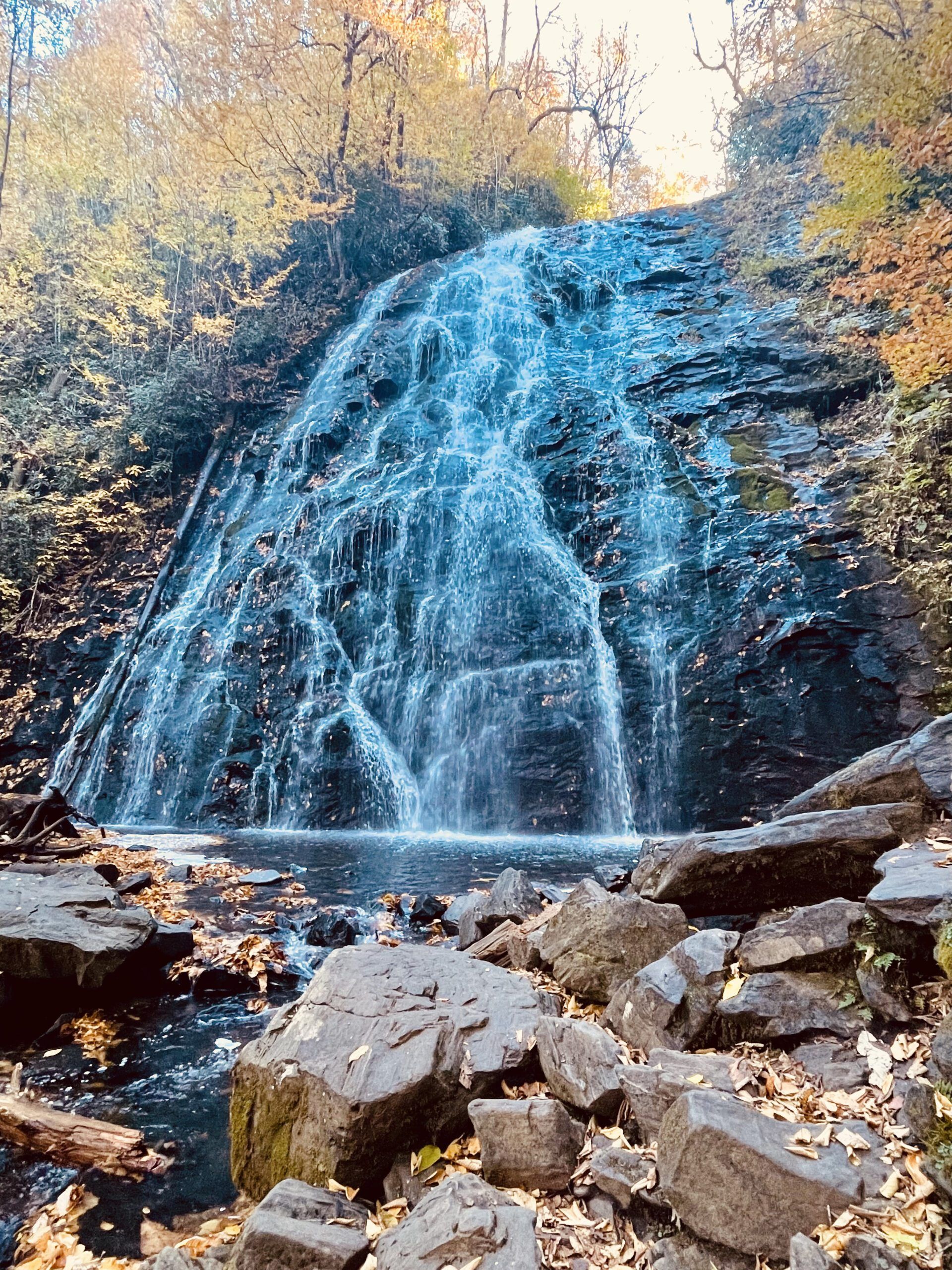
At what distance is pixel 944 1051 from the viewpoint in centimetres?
204

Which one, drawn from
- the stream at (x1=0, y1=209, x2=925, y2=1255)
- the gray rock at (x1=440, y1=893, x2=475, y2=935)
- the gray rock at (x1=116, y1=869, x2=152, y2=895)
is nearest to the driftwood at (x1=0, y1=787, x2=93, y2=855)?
the stream at (x1=0, y1=209, x2=925, y2=1255)

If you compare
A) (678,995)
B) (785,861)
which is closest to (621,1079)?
(678,995)

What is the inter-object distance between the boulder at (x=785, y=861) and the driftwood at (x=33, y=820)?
22.6 ft

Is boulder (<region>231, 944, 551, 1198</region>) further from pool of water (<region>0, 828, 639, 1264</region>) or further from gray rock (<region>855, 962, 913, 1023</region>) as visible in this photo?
gray rock (<region>855, 962, 913, 1023</region>)

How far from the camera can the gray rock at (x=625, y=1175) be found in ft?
7.47

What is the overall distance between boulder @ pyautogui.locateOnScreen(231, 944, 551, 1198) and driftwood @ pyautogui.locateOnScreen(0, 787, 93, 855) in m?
5.84

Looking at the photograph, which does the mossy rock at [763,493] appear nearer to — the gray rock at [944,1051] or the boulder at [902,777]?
the boulder at [902,777]

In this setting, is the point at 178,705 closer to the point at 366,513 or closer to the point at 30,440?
the point at 366,513

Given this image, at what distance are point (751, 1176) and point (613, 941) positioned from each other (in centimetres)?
175

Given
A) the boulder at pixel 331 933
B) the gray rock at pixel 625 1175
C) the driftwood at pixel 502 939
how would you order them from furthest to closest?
the boulder at pixel 331 933 < the driftwood at pixel 502 939 < the gray rock at pixel 625 1175

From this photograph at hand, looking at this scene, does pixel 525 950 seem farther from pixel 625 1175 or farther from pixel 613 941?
pixel 625 1175

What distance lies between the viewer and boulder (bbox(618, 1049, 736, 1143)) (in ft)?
8.16

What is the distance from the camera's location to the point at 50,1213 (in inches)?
110

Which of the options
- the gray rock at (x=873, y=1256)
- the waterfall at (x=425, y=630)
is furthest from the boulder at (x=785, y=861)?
the waterfall at (x=425, y=630)
